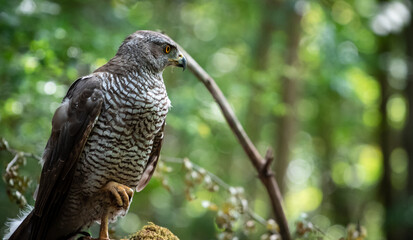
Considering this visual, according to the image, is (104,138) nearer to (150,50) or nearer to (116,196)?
(116,196)

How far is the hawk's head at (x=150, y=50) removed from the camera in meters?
3.17

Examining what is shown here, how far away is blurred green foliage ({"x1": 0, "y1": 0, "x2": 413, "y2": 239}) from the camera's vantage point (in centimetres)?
497

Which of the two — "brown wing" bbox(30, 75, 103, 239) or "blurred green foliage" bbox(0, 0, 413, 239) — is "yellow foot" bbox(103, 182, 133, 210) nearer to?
"brown wing" bbox(30, 75, 103, 239)

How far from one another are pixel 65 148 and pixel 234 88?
460cm

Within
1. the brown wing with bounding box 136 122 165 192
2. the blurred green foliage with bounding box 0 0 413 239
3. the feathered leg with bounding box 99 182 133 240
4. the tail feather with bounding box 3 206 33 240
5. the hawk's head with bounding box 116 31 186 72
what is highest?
the blurred green foliage with bounding box 0 0 413 239

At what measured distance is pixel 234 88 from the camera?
7277 millimetres

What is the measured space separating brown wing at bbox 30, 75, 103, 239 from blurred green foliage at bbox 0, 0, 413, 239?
1.35 m

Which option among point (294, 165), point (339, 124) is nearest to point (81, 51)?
point (339, 124)

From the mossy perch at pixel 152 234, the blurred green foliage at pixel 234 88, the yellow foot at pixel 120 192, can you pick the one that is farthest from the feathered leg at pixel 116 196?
the blurred green foliage at pixel 234 88

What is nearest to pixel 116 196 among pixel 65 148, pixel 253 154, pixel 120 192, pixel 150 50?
pixel 120 192

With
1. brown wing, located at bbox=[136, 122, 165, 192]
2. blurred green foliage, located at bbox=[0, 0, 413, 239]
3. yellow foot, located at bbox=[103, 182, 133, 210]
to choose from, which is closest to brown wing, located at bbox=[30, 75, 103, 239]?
yellow foot, located at bbox=[103, 182, 133, 210]

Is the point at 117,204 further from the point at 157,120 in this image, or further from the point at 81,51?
the point at 81,51

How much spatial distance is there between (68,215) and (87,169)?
1.68 feet

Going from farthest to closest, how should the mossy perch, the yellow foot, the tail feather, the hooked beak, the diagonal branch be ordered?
the diagonal branch < the hooked beak < the tail feather < the yellow foot < the mossy perch
